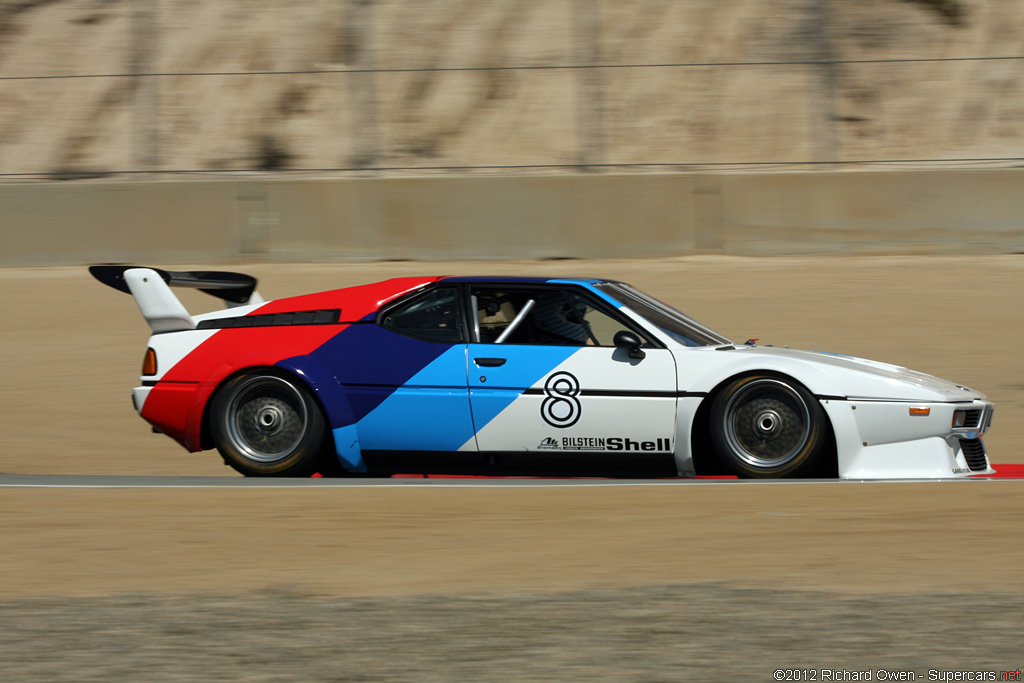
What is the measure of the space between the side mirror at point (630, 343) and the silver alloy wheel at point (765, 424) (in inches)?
22.1

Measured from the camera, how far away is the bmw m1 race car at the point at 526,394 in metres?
6.64

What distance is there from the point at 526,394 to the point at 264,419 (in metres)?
1.58

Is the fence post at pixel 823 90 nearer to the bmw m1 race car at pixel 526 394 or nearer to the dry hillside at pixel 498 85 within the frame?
the dry hillside at pixel 498 85

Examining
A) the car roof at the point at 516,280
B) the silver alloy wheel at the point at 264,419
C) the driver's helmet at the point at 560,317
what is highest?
the car roof at the point at 516,280

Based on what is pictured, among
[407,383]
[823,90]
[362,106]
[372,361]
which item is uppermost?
[362,106]

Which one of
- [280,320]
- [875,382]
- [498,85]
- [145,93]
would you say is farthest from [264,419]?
[498,85]

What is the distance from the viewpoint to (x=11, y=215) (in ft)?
45.7

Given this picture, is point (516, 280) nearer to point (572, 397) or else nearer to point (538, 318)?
point (538, 318)

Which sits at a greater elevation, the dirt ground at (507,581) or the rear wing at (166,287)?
the rear wing at (166,287)

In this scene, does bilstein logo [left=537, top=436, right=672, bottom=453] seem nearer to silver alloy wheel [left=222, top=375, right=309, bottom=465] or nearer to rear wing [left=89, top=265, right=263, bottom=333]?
silver alloy wheel [left=222, top=375, right=309, bottom=465]

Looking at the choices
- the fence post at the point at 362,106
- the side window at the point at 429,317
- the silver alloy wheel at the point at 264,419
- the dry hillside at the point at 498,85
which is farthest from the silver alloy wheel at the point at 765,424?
the fence post at the point at 362,106

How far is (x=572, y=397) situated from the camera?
675cm

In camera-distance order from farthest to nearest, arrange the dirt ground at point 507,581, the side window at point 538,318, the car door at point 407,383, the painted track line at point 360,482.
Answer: the side window at point 538,318 → the car door at point 407,383 → the painted track line at point 360,482 → the dirt ground at point 507,581

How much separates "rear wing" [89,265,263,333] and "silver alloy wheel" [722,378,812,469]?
3.06m
